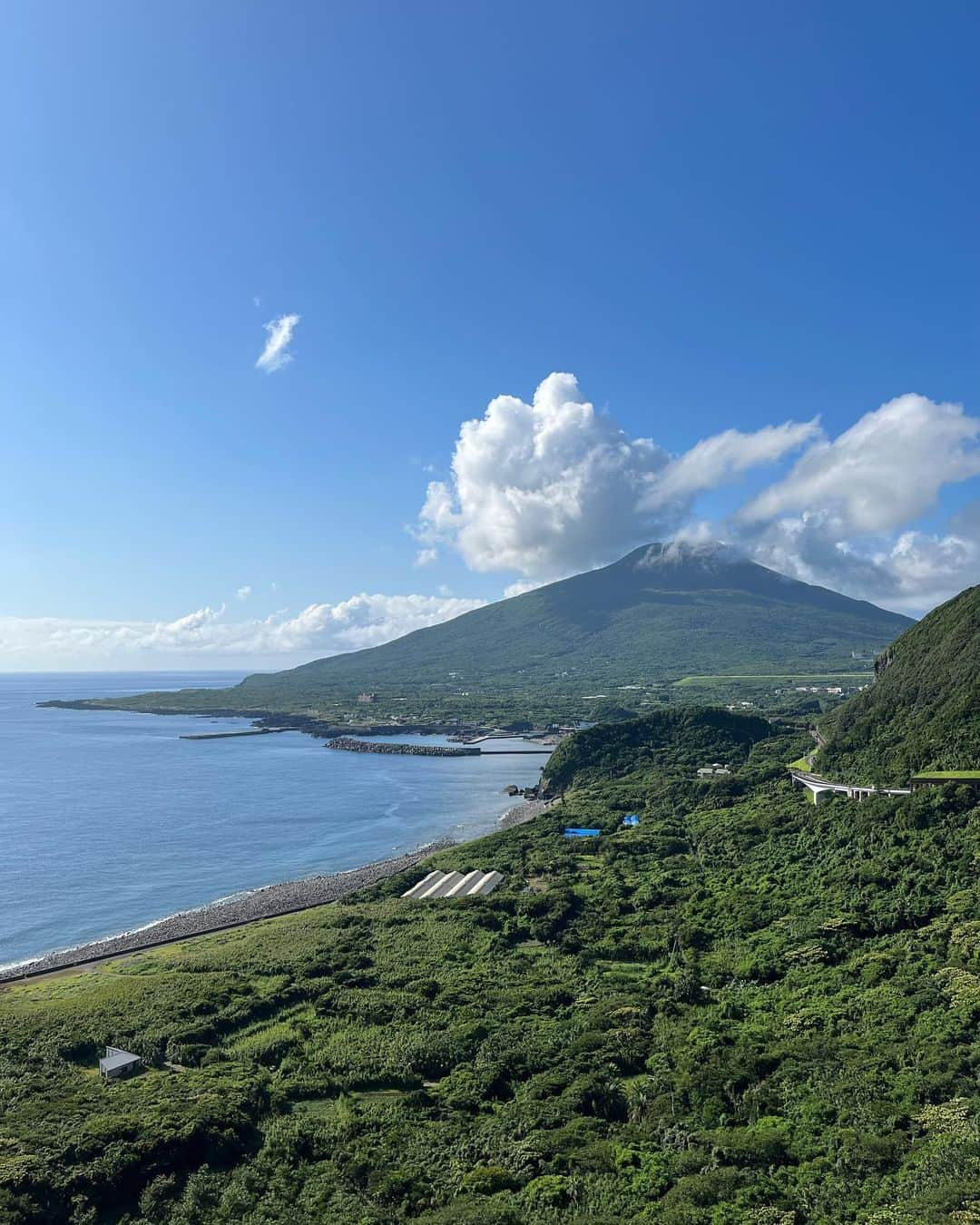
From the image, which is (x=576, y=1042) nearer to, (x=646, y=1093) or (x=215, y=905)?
(x=646, y=1093)

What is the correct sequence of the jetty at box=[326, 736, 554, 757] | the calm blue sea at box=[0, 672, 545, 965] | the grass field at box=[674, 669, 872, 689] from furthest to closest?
the grass field at box=[674, 669, 872, 689]
the jetty at box=[326, 736, 554, 757]
the calm blue sea at box=[0, 672, 545, 965]

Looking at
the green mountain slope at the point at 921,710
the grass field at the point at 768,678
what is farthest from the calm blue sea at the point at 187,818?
the grass field at the point at 768,678

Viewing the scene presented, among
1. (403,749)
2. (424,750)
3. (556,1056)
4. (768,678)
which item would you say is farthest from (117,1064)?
(768,678)

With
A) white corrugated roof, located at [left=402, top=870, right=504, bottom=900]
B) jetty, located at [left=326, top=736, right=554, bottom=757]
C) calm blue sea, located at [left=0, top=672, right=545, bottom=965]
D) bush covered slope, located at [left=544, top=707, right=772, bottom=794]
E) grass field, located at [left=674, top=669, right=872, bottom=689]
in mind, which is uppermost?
grass field, located at [left=674, top=669, right=872, bottom=689]

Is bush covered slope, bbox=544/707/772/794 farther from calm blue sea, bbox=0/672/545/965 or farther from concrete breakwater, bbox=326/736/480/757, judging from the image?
concrete breakwater, bbox=326/736/480/757

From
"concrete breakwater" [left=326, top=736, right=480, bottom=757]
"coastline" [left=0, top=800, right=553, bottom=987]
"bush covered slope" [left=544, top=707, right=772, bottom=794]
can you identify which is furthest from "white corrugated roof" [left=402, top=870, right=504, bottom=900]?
"concrete breakwater" [left=326, top=736, right=480, bottom=757]

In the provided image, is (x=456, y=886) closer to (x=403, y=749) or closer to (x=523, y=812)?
Result: (x=523, y=812)

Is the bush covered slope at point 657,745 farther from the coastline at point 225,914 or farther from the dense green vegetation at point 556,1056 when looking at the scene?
the dense green vegetation at point 556,1056
